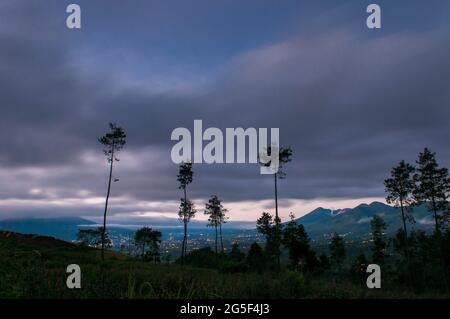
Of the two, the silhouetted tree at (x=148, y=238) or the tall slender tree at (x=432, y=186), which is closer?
the tall slender tree at (x=432, y=186)

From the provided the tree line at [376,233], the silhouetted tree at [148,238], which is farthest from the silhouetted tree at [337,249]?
the silhouetted tree at [148,238]

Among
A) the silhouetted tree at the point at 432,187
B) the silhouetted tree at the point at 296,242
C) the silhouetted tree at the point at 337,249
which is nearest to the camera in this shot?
the silhouetted tree at the point at 432,187

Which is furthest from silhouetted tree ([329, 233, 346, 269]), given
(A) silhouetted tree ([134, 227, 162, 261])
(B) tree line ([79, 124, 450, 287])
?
(A) silhouetted tree ([134, 227, 162, 261])

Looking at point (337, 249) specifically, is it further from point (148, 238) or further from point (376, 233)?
point (148, 238)

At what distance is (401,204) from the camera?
43.3 meters

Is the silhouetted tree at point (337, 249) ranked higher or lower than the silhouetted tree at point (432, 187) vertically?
lower

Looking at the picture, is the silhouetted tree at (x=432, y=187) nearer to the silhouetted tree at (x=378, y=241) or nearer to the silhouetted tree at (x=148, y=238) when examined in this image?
the silhouetted tree at (x=378, y=241)

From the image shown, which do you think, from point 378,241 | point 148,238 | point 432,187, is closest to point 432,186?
point 432,187

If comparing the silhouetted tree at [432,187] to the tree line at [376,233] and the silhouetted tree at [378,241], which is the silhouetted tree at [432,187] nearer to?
the tree line at [376,233]

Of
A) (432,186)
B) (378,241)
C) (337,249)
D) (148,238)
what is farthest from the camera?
(148,238)

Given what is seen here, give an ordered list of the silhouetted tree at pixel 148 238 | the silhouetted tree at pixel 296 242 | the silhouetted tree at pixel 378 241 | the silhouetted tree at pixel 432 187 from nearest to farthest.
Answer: the silhouetted tree at pixel 432 187, the silhouetted tree at pixel 378 241, the silhouetted tree at pixel 296 242, the silhouetted tree at pixel 148 238
